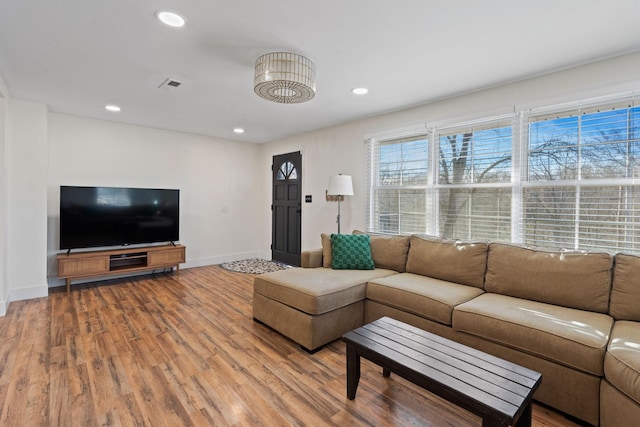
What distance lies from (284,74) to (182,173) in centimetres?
363

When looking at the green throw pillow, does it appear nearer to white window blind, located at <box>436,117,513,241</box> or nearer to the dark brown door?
white window blind, located at <box>436,117,513,241</box>

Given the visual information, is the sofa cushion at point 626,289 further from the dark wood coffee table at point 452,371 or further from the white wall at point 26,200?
the white wall at point 26,200

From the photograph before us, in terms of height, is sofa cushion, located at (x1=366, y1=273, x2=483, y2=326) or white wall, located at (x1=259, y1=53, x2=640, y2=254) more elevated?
white wall, located at (x1=259, y1=53, x2=640, y2=254)

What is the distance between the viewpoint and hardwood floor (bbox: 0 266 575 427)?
172 cm

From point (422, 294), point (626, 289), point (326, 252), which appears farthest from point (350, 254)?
point (626, 289)

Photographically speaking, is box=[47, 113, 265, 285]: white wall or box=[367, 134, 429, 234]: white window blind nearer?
box=[367, 134, 429, 234]: white window blind

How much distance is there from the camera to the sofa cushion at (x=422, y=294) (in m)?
2.31

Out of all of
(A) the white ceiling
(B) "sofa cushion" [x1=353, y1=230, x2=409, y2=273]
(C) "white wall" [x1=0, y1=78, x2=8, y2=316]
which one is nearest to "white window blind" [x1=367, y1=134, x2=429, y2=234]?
(B) "sofa cushion" [x1=353, y1=230, x2=409, y2=273]

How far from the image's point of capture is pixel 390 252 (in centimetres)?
331

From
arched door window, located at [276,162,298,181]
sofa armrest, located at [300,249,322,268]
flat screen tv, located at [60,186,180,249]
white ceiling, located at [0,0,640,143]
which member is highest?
white ceiling, located at [0,0,640,143]

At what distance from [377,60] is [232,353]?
2.63 metres

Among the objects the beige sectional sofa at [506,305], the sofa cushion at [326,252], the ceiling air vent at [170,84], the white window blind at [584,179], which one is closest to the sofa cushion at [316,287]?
the beige sectional sofa at [506,305]

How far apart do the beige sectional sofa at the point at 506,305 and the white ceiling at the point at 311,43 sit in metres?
1.54

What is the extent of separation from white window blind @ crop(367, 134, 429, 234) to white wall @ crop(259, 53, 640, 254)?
151 mm
